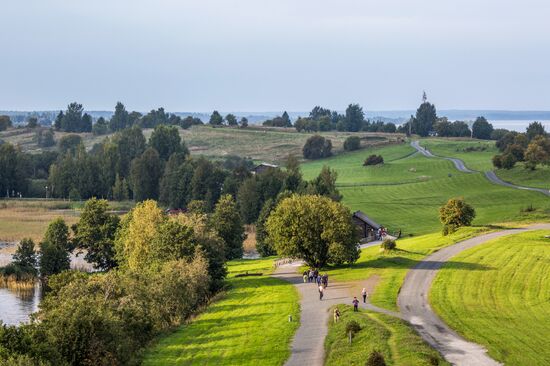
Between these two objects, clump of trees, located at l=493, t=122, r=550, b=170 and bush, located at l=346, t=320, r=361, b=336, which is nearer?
bush, located at l=346, t=320, r=361, b=336

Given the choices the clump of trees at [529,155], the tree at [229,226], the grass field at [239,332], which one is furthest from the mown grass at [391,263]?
the clump of trees at [529,155]

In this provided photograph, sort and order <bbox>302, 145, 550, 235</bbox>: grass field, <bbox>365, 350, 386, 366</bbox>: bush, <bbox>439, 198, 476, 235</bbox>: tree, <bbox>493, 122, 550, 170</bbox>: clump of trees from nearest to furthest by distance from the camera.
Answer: <bbox>365, 350, 386, 366</bbox>: bush, <bbox>439, 198, 476, 235</bbox>: tree, <bbox>302, 145, 550, 235</bbox>: grass field, <bbox>493, 122, 550, 170</bbox>: clump of trees

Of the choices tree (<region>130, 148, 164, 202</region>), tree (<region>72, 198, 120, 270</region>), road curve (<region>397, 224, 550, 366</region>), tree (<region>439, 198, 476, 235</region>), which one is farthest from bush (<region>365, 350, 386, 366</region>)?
tree (<region>130, 148, 164, 202</region>)

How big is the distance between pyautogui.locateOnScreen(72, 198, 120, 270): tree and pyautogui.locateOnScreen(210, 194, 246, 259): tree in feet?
45.0

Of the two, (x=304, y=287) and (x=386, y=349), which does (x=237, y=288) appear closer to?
(x=304, y=287)

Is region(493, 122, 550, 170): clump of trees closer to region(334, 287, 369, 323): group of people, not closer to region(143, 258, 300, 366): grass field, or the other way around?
region(143, 258, 300, 366): grass field

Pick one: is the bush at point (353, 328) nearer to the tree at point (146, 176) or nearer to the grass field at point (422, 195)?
the grass field at point (422, 195)

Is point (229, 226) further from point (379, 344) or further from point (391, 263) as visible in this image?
point (379, 344)

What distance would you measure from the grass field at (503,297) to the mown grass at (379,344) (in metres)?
4.39

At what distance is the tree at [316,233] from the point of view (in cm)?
8306

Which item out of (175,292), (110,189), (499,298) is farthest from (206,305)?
(110,189)

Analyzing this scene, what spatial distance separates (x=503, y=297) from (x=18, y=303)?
4980 cm

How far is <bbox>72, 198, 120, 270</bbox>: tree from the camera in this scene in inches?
4129

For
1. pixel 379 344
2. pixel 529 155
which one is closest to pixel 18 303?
pixel 379 344
